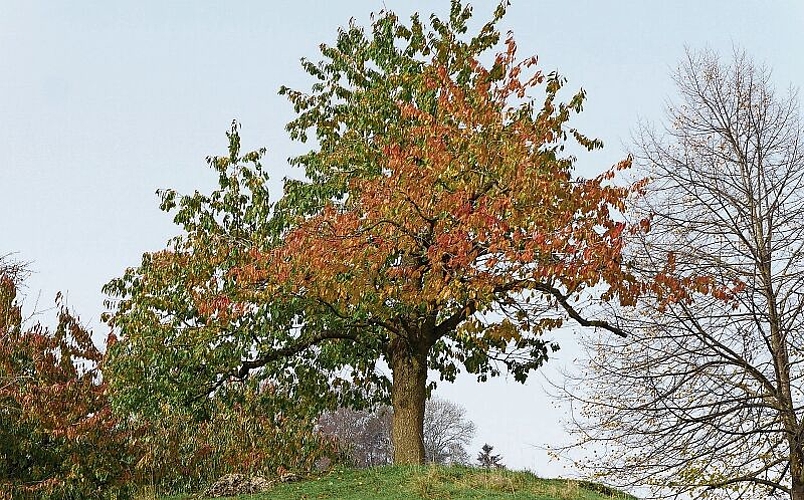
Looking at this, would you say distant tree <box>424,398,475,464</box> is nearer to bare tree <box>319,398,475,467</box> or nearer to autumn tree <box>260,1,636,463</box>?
bare tree <box>319,398,475,467</box>

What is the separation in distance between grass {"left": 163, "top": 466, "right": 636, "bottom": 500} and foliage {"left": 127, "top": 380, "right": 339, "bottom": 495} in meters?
2.49

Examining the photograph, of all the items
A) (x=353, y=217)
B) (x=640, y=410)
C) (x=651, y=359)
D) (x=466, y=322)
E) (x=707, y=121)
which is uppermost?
(x=707, y=121)

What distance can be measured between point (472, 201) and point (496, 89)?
2535 mm

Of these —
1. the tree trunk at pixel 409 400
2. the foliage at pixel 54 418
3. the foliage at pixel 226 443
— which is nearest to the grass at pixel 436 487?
the tree trunk at pixel 409 400

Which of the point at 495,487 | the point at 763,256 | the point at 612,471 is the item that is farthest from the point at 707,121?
the point at 495,487

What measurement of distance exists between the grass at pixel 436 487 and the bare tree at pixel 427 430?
79.6ft

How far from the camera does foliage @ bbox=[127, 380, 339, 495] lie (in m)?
16.9

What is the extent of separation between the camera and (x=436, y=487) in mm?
12961

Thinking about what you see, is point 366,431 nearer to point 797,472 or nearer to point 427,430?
point 427,430

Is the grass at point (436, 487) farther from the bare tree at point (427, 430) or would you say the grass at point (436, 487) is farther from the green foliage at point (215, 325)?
the bare tree at point (427, 430)

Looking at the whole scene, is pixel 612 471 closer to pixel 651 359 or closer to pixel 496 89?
pixel 651 359

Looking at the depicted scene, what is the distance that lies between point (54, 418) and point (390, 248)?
9079mm

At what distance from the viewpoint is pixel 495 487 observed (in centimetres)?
1313

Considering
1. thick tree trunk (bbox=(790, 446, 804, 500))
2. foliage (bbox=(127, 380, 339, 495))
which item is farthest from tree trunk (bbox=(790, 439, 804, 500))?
foliage (bbox=(127, 380, 339, 495))
